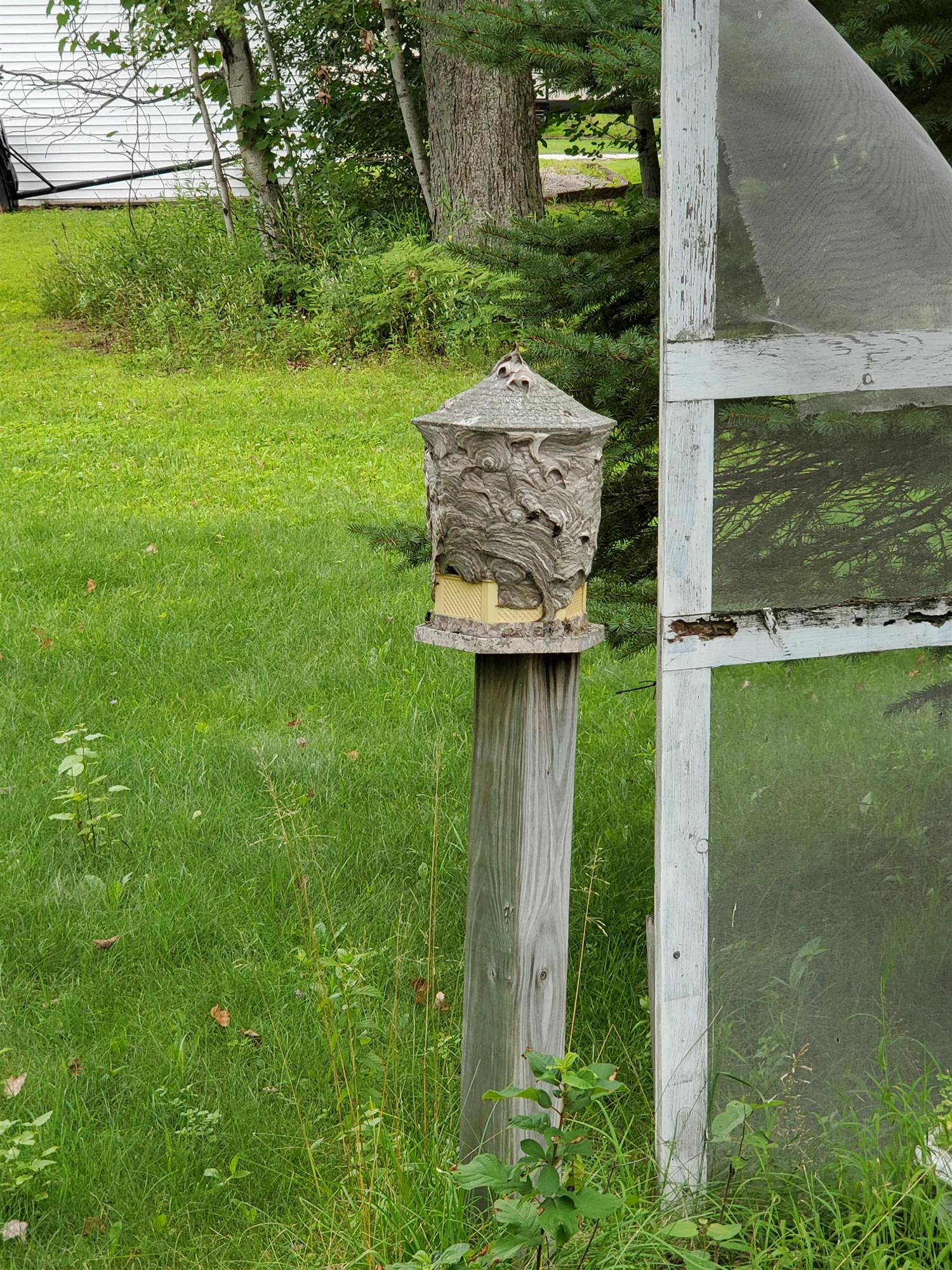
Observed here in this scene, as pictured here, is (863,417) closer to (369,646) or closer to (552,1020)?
(552,1020)

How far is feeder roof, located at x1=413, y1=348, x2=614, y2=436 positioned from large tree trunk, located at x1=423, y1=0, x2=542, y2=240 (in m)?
10.0

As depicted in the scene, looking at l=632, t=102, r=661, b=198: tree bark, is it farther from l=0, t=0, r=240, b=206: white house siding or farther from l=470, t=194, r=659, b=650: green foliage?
l=0, t=0, r=240, b=206: white house siding

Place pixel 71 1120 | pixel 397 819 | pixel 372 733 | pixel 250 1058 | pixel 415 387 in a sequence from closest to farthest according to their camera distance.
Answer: pixel 71 1120 → pixel 250 1058 → pixel 397 819 → pixel 372 733 → pixel 415 387

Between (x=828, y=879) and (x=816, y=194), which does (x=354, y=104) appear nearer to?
(x=816, y=194)

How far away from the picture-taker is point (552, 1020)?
7.44 ft

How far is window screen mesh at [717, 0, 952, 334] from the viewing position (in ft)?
6.91

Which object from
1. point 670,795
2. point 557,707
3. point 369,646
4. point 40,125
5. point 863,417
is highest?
point 40,125

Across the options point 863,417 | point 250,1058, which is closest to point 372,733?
point 250,1058

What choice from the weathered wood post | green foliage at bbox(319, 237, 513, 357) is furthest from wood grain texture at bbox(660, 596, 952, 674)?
green foliage at bbox(319, 237, 513, 357)

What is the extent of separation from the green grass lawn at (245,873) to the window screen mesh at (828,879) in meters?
0.42

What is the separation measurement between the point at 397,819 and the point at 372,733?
0.64 meters

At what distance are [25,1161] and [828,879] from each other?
1.80 m

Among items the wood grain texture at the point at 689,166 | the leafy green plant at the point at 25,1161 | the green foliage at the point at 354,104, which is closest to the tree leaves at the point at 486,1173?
the leafy green plant at the point at 25,1161

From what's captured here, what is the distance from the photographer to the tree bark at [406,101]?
1241 cm
